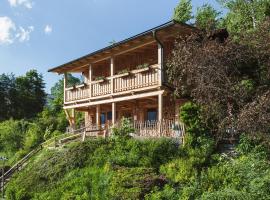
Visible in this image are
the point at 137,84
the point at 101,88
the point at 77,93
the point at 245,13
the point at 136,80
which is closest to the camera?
the point at 137,84

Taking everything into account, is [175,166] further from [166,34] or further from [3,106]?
[3,106]

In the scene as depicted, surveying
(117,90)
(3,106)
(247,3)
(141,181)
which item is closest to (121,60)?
(117,90)

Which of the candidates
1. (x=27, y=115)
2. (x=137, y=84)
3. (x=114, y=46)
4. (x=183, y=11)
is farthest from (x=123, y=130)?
(x=27, y=115)

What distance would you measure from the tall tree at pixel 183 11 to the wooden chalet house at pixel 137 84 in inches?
375

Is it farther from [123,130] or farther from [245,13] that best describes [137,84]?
[245,13]

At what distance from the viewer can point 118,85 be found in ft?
77.4

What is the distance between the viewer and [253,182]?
13906 millimetres

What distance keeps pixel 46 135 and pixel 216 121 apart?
60.3ft

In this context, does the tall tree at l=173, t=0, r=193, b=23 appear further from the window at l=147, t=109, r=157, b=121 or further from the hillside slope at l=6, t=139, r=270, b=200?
the hillside slope at l=6, t=139, r=270, b=200

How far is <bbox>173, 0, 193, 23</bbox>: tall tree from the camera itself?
116 ft

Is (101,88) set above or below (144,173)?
above

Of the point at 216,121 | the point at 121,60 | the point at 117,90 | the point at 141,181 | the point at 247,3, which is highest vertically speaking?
the point at 247,3

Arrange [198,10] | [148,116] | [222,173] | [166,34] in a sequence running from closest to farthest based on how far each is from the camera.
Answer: [222,173], [166,34], [148,116], [198,10]

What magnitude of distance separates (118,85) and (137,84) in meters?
1.91
